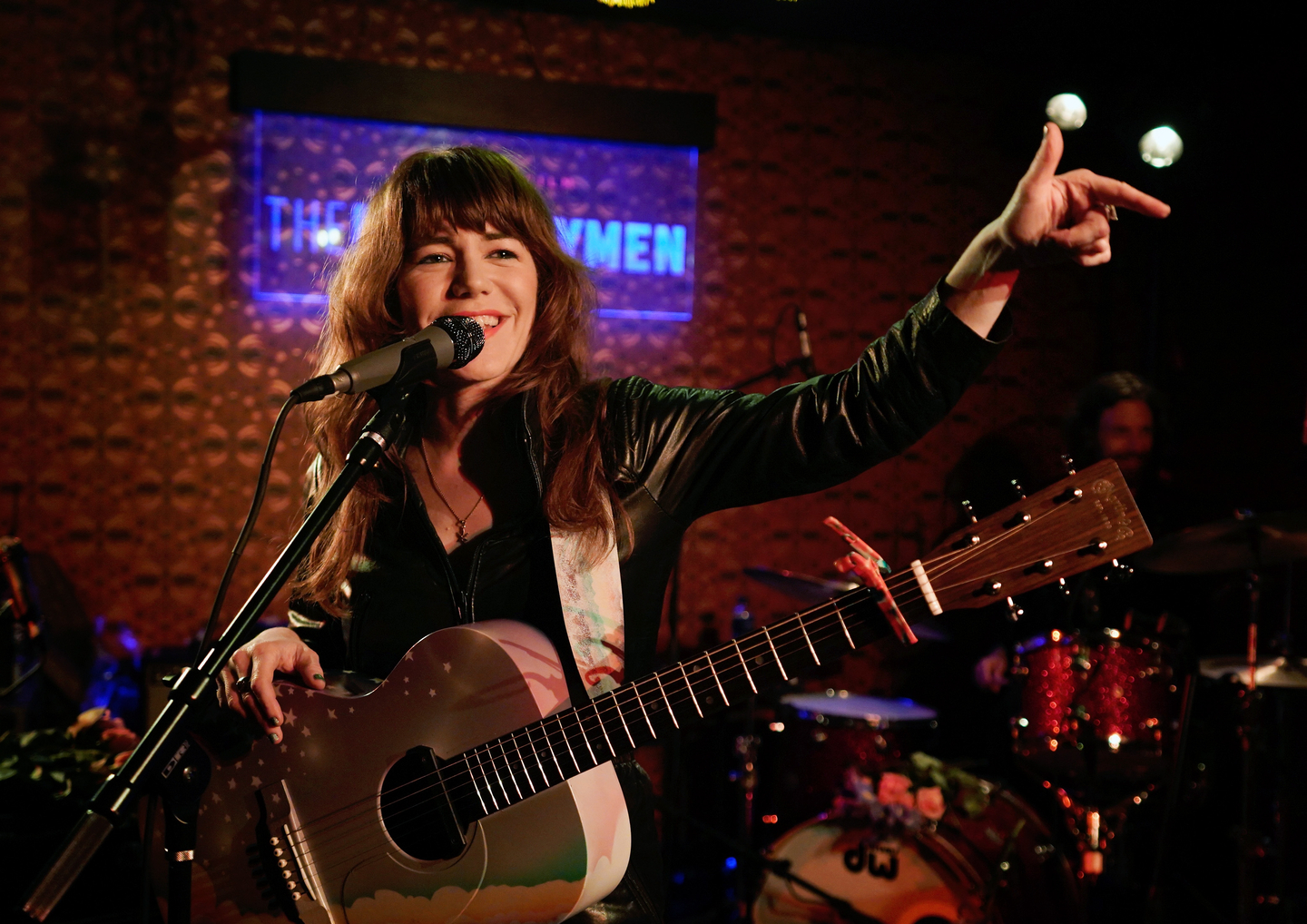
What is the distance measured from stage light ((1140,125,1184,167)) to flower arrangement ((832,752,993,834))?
3080 millimetres

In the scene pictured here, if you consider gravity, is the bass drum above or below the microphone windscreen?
below

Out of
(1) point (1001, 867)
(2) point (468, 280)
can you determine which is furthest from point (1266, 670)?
(2) point (468, 280)

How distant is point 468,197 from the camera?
6.54 ft

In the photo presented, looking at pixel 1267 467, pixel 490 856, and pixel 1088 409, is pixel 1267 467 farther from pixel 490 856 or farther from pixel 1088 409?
pixel 490 856

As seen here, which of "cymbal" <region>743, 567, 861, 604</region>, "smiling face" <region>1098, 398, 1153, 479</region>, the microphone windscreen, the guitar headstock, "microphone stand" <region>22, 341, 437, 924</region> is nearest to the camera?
"microphone stand" <region>22, 341, 437, 924</region>

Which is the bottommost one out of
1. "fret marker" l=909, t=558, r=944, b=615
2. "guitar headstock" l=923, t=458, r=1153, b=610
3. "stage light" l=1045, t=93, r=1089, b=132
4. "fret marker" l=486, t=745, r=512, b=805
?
"fret marker" l=486, t=745, r=512, b=805

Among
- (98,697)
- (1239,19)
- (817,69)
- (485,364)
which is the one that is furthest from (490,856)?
(1239,19)

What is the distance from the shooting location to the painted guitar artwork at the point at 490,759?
151 centimetres

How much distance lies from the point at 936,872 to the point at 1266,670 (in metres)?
1.41

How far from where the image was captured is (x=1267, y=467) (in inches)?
178

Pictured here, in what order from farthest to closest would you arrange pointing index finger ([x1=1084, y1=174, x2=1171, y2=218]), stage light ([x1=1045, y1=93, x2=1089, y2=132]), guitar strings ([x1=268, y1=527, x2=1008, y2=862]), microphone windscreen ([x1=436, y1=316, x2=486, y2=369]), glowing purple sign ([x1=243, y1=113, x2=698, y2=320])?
stage light ([x1=1045, y1=93, x2=1089, y2=132]), glowing purple sign ([x1=243, y1=113, x2=698, y2=320]), microphone windscreen ([x1=436, y1=316, x2=486, y2=369]), guitar strings ([x1=268, y1=527, x2=1008, y2=862]), pointing index finger ([x1=1084, y1=174, x2=1171, y2=218])

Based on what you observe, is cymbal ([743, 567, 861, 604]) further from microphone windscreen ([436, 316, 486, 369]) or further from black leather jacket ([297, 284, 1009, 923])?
microphone windscreen ([436, 316, 486, 369])

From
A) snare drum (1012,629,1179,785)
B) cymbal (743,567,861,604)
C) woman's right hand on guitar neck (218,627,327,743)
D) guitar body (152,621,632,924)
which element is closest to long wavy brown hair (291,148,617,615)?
woman's right hand on guitar neck (218,627,327,743)

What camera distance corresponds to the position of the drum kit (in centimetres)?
330
